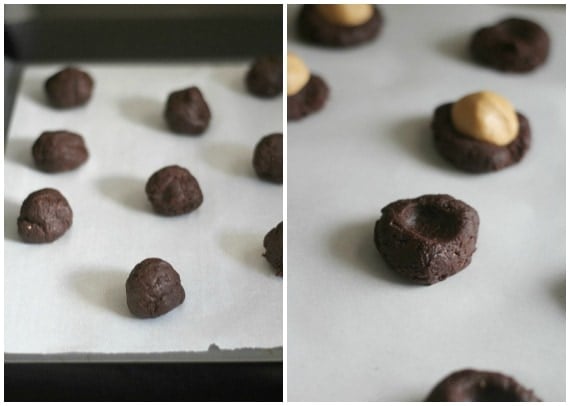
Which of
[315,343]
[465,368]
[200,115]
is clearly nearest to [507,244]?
[465,368]

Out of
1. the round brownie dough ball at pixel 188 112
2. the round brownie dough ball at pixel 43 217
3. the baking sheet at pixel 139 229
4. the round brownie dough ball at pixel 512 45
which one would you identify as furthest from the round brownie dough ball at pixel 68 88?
the round brownie dough ball at pixel 512 45

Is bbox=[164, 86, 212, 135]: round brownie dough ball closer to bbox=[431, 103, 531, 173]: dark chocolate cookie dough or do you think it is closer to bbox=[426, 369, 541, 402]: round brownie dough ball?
bbox=[431, 103, 531, 173]: dark chocolate cookie dough

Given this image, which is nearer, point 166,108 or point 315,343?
point 315,343

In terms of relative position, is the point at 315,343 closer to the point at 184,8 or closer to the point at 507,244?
the point at 507,244

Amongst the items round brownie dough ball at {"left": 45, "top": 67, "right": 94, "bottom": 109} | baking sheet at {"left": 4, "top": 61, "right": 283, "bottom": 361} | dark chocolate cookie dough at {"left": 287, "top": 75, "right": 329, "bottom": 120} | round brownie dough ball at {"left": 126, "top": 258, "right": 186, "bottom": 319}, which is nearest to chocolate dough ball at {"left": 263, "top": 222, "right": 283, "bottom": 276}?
baking sheet at {"left": 4, "top": 61, "right": 283, "bottom": 361}

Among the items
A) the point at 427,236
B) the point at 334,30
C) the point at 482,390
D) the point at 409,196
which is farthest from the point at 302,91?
the point at 482,390

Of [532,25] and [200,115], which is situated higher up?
[532,25]

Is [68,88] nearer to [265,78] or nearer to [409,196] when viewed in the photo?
[265,78]
